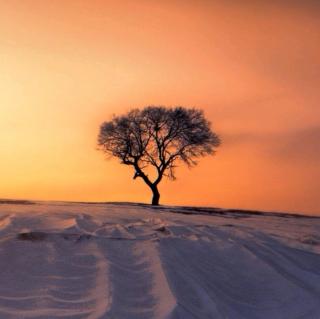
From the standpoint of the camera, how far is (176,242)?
583 cm

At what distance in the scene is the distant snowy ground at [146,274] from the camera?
3611mm

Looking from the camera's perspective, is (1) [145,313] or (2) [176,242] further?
(2) [176,242]

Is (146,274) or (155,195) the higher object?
(155,195)

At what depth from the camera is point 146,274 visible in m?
4.43

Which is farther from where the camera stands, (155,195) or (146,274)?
(155,195)

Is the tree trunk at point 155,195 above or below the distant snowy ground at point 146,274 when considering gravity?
above

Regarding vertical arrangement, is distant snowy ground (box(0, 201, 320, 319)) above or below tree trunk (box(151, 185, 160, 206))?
below

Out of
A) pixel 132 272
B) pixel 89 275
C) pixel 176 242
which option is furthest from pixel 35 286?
pixel 176 242

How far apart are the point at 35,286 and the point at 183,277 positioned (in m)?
1.23

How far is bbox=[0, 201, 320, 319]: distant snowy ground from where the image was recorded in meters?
3.61

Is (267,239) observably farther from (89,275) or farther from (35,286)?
(35,286)

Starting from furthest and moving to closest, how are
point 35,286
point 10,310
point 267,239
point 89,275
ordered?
point 267,239, point 89,275, point 35,286, point 10,310

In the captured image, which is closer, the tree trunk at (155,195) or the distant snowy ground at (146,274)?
the distant snowy ground at (146,274)

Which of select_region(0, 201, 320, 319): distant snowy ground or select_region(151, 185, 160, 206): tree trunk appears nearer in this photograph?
select_region(0, 201, 320, 319): distant snowy ground
